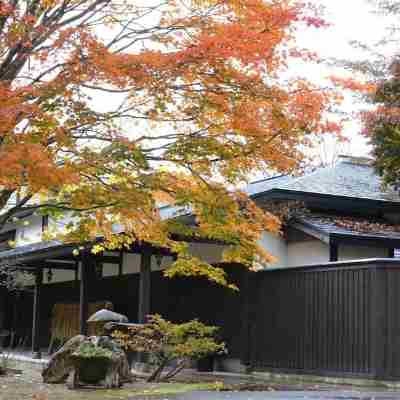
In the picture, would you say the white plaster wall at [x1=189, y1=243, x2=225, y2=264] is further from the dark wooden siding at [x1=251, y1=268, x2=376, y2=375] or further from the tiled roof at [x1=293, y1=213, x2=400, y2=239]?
the dark wooden siding at [x1=251, y1=268, x2=376, y2=375]

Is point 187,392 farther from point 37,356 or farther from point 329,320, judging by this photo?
point 37,356

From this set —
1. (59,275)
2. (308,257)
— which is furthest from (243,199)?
(59,275)

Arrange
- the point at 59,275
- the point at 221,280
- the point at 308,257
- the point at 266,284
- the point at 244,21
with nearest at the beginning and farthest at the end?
the point at 244,21, the point at 221,280, the point at 266,284, the point at 308,257, the point at 59,275

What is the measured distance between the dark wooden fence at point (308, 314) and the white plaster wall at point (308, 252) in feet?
4.91

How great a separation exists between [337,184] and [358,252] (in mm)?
3166

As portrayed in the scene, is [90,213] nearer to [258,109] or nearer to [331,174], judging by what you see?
[258,109]

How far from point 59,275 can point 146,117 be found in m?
19.4

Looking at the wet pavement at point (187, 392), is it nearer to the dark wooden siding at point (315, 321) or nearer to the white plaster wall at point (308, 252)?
the dark wooden siding at point (315, 321)

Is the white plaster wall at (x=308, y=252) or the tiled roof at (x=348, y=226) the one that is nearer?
the tiled roof at (x=348, y=226)

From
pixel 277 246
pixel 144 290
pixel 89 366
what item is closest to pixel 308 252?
pixel 277 246

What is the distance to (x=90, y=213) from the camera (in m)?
15.2

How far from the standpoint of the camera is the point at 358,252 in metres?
20.1

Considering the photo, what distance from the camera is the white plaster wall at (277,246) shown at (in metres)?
21.0

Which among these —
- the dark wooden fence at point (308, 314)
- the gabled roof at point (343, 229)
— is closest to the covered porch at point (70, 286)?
the dark wooden fence at point (308, 314)
